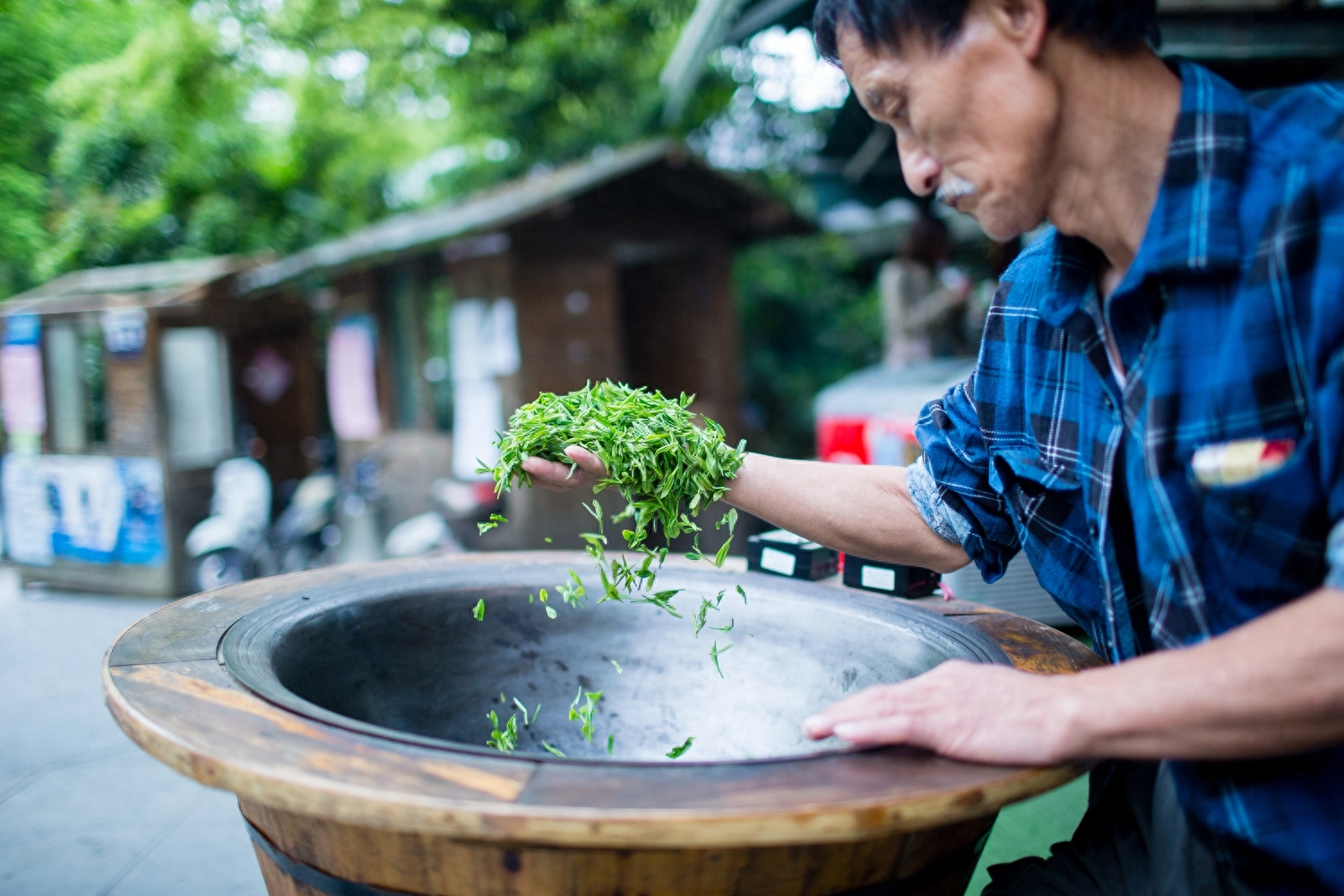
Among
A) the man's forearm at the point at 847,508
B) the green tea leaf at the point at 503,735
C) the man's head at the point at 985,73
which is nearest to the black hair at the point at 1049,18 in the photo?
the man's head at the point at 985,73

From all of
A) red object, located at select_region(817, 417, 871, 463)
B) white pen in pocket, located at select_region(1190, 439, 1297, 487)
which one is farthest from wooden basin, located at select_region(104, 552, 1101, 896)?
red object, located at select_region(817, 417, 871, 463)

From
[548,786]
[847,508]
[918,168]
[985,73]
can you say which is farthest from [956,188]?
[548,786]

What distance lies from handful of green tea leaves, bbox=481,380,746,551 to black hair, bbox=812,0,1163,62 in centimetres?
77

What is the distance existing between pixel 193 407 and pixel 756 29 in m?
5.44

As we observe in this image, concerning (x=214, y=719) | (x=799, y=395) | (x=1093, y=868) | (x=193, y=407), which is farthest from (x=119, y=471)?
(x=799, y=395)

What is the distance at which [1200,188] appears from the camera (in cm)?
128

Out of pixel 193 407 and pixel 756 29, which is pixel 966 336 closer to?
pixel 756 29

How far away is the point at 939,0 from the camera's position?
1.32m

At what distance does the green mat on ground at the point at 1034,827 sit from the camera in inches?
128

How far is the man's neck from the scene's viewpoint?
1.34 m

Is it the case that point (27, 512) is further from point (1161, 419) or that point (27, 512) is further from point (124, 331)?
point (1161, 419)

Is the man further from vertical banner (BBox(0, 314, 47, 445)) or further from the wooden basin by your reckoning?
vertical banner (BBox(0, 314, 47, 445))

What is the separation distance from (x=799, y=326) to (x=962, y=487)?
13.3 meters

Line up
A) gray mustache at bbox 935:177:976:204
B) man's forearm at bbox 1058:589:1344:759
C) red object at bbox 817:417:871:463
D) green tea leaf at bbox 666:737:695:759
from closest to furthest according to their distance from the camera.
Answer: man's forearm at bbox 1058:589:1344:759
gray mustache at bbox 935:177:976:204
green tea leaf at bbox 666:737:695:759
red object at bbox 817:417:871:463
